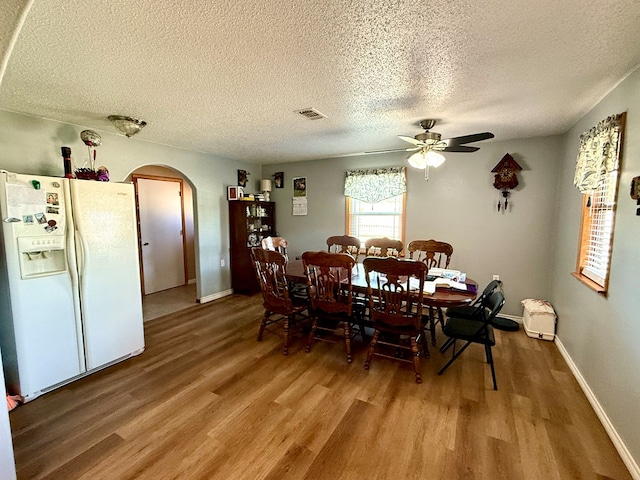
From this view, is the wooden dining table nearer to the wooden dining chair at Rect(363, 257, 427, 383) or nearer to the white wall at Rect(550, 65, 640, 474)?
the wooden dining chair at Rect(363, 257, 427, 383)

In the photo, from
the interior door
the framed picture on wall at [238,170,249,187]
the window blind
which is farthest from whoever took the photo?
the framed picture on wall at [238,170,249,187]

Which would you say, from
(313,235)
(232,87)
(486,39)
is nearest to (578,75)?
(486,39)

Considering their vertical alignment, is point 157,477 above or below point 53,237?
below

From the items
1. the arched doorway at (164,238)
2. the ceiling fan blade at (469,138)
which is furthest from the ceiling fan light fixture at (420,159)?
the arched doorway at (164,238)

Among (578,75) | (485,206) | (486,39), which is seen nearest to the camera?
(486,39)

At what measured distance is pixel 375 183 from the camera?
14.5 feet

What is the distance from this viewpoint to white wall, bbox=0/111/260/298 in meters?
2.59

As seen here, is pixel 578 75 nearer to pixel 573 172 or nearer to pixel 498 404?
pixel 573 172

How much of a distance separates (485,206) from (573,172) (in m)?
0.98

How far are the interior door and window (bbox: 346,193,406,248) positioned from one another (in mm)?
3276

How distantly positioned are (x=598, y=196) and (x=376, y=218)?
260cm

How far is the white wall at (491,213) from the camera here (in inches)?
137

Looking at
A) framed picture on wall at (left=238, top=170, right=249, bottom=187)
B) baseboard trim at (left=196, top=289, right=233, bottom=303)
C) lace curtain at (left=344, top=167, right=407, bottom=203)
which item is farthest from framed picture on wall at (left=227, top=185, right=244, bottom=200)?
lace curtain at (left=344, top=167, right=407, bottom=203)

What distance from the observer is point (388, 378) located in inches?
98.5
